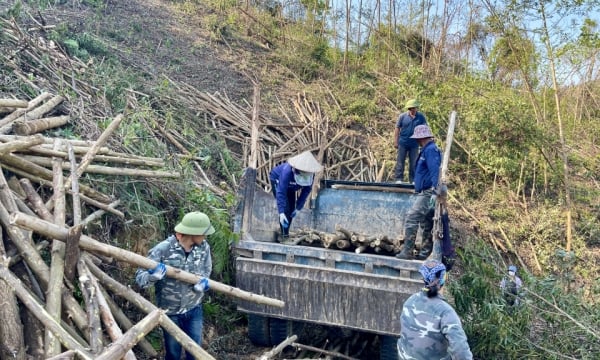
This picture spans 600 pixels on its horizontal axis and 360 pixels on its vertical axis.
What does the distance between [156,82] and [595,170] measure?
9.86 metres

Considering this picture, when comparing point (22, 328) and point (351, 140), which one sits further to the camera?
point (351, 140)

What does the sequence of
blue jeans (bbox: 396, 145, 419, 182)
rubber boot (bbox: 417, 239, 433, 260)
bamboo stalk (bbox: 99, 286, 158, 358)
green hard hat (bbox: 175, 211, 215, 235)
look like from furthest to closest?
1. blue jeans (bbox: 396, 145, 419, 182)
2. rubber boot (bbox: 417, 239, 433, 260)
3. bamboo stalk (bbox: 99, 286, 158, 358)
4. green hard hat (bbox: 175, 211, 215, 235)

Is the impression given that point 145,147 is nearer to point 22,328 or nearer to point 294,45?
point 22,328

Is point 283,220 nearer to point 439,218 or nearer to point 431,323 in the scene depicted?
point 439,218

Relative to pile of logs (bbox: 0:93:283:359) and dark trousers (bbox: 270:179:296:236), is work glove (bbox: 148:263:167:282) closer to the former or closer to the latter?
pile of logs (bbox: 0:93:283:359)

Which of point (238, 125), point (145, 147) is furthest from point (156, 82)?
point (145, 147)

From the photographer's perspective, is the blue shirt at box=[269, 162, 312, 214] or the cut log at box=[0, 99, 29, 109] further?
the blue shirt at box=[269, 162, 312, 214]

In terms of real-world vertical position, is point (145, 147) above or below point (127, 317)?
above

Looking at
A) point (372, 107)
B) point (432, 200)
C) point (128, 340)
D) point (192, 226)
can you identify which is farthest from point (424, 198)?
point (372, 107)

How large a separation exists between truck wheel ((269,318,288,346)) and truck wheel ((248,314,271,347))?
0.16 feet

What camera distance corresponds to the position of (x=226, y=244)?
20.0 feet

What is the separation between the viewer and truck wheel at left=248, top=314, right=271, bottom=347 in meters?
5.50

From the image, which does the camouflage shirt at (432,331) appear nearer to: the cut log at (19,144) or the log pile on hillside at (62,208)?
the log pile on hillside at (62,208)

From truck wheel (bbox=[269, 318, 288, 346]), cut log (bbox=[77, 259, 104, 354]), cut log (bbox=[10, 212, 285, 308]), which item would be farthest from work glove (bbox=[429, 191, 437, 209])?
cut log (bbox=[77, 259, 104, 354])
